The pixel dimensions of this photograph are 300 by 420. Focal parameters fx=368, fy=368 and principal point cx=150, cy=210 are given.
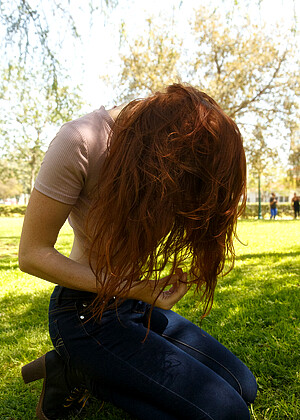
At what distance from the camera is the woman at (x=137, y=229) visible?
4.14 feet

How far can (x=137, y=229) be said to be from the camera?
1.27m

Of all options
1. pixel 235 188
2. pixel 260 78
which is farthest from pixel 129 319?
pixel 260 78

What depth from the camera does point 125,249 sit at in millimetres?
1297

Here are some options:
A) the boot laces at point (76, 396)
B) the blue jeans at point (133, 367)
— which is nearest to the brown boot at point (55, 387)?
the boot laces at point (76, 396)

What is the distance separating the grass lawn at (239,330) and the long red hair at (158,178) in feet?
2.27

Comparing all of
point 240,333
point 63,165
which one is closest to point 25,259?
point 63,165

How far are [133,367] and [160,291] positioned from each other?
30 centimetres

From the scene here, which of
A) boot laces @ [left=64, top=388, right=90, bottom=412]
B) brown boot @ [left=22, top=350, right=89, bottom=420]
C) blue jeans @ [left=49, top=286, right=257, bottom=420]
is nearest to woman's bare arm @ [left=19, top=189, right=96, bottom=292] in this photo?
blue jeans @ [left=49, top=286, right=257, bottom=420]

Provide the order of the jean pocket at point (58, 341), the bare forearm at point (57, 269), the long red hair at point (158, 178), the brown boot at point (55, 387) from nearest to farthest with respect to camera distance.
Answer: the long red hair at point (158, 178) → the bare forearm at point (57, 269) → the jean pocket at point (58, 341) → the brown boot at point (55, 387)

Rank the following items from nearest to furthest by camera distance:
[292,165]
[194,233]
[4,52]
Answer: [194,233]
[4,52]
[292,165]

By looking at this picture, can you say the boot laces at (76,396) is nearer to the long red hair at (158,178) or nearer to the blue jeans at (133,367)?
the blue jeans at (133,367)

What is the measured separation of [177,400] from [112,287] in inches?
18.6

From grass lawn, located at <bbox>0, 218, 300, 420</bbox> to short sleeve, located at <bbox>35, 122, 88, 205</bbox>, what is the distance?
3.04ft

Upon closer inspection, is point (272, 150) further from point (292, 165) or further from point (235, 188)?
point (235, 188)
